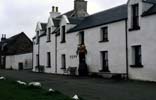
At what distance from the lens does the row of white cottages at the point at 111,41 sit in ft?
88.8

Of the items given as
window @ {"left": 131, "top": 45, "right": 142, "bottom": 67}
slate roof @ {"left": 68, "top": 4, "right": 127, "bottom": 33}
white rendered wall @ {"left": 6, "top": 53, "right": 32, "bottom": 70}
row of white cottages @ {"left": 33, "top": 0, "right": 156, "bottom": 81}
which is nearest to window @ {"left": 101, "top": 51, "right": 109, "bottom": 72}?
row of white cottages @ {"left": 33, "top": 0, "right": 156, "bottom": 81}

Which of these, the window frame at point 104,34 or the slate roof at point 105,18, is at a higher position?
the slate roof at point 105,18

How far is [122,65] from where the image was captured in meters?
29.6

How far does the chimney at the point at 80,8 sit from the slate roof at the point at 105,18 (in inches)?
284

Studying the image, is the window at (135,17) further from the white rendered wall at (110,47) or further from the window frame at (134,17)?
the white rendered wall at (110,47)

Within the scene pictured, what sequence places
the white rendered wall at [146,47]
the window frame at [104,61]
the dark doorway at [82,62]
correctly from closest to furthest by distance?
the white rendered wall at [146,47] → the window frame at [104,61] → the dark doorway at [82,62]

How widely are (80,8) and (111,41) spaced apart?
57.1 ft

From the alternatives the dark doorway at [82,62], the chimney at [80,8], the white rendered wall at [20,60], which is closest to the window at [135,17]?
the dark doorway at [82,62]

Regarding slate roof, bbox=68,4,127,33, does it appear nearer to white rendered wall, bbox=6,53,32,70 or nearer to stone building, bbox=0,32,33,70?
white rendered wall, bbox=6,53,32,70

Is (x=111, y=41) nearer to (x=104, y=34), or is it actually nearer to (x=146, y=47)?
(x=104, y=34)

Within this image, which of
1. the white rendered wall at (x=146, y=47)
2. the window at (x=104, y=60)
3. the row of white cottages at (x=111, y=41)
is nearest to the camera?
the white rendered wall at (x=146, y=47)

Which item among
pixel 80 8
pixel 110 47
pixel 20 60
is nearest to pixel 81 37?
pixel 110 47

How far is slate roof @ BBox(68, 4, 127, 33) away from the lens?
3175cm

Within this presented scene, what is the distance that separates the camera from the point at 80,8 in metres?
48.0
